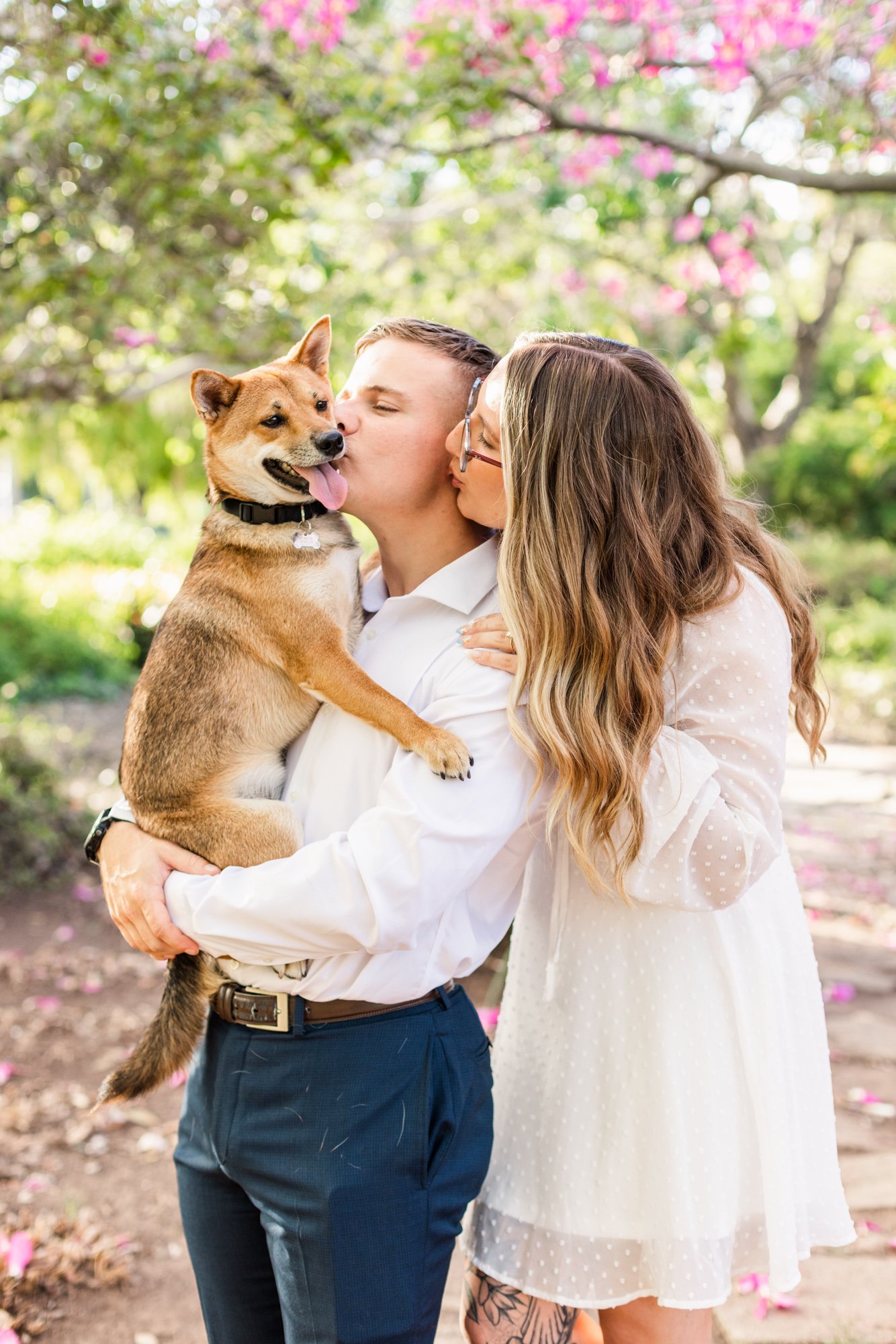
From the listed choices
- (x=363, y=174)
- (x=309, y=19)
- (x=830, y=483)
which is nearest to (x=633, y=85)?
(x=309, y=19)

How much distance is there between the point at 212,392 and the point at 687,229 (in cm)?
522

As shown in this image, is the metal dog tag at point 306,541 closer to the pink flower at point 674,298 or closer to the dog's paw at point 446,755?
the dog's paw at point 446,755

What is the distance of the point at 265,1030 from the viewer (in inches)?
78.8

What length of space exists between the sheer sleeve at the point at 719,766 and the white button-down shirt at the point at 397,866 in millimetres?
260

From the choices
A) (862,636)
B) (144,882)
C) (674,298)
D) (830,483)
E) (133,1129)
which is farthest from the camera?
(830,483)

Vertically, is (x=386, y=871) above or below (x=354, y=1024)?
above

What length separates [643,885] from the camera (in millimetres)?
1971

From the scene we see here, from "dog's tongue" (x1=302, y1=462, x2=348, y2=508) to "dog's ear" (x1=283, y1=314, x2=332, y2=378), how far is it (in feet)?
2.05

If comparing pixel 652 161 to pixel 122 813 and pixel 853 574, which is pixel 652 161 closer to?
pixel 122 813

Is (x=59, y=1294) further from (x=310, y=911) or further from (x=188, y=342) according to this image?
(x=188, y=342)

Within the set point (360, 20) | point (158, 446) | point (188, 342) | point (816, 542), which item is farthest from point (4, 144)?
point (158, 446)

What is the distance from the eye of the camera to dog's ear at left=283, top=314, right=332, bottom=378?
303 cm

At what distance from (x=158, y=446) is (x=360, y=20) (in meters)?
15.9

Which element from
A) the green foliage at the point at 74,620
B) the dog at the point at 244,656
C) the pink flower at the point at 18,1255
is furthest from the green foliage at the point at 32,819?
the dog at the point at 244,656
